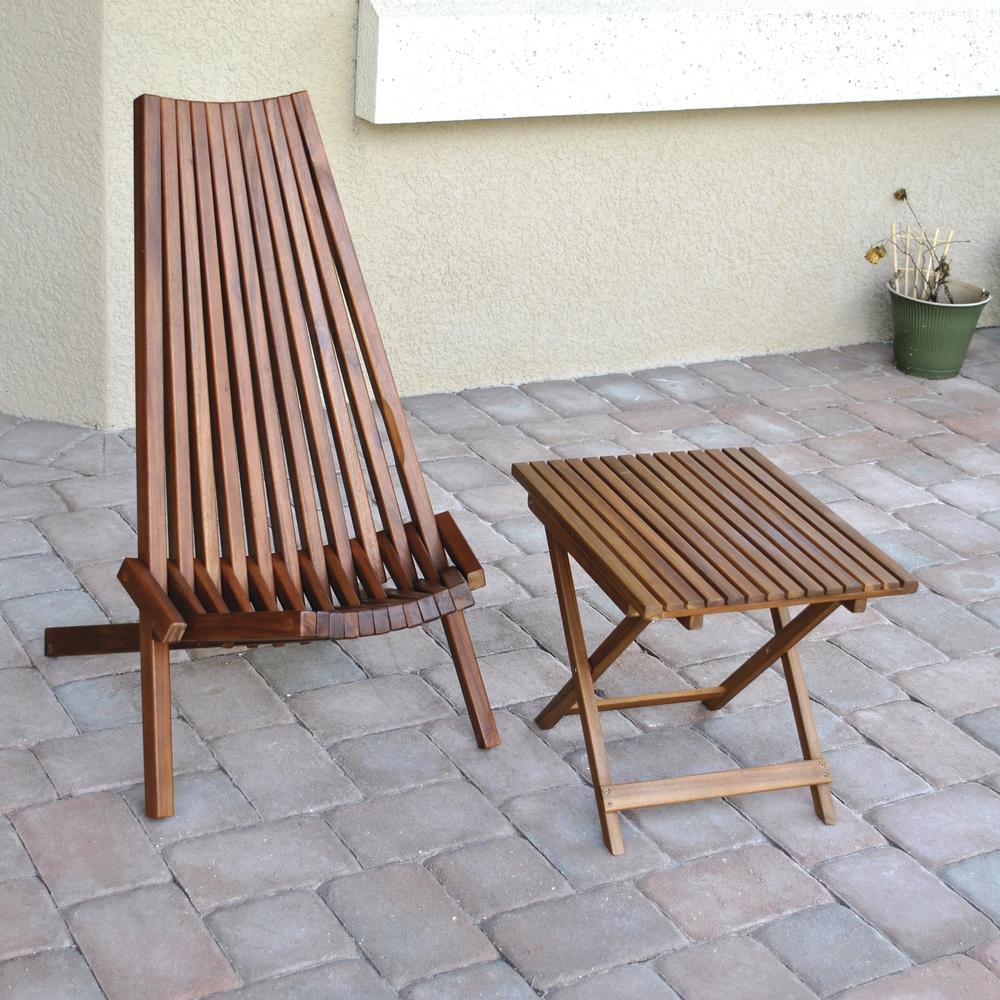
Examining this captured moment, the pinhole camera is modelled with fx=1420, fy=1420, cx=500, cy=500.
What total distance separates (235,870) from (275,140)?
1612mm

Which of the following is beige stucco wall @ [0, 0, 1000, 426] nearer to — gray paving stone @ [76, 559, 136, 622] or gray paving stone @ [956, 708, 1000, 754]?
gray paving stone @ [76, 559, 136, 622]

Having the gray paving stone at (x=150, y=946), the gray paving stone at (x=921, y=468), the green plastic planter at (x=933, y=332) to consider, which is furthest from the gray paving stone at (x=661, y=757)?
the green plastic planter at (x=933, y=332)

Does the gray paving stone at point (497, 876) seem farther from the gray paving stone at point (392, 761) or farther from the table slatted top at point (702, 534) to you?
the table slatted top at point (702, 534)

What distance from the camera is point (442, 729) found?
10.6 feet

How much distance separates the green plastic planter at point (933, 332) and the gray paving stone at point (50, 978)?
14.1 feet

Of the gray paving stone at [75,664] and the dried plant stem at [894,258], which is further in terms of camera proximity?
the dried plant stem at [894,258]

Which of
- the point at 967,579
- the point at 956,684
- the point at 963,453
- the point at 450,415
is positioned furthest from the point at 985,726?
the point at 450,415

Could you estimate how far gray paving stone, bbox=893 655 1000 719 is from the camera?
3.50m

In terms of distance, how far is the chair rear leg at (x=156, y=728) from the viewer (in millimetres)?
2818

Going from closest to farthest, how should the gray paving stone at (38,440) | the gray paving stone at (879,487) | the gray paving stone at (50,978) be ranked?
the gray paving stone at (50,978) → the gray paving stone at (38,440) → the gray paving stone at (879,487)

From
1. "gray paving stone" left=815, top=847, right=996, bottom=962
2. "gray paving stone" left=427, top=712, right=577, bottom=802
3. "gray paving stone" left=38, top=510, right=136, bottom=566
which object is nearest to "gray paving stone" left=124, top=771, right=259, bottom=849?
"gray paving stone" left=427, top=712, right=577, bottom=802

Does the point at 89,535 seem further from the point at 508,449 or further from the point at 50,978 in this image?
the point at 50,978

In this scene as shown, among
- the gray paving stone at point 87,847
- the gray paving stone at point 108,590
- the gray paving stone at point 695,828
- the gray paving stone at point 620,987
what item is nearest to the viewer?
the gray paving stone at point 620,987

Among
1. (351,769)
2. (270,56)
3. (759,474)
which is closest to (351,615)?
(351,769)
